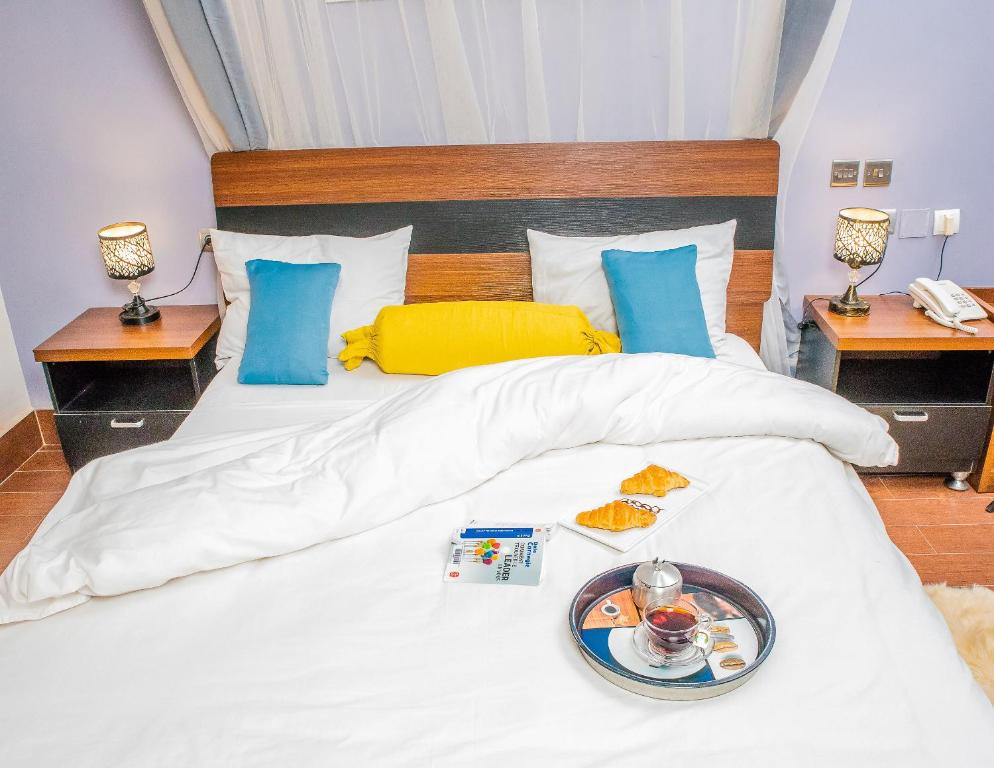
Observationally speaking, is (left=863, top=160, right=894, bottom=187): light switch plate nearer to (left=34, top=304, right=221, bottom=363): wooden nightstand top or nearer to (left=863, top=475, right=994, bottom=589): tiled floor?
(left=863, top=475, right=994, bottom=589): tiled floor

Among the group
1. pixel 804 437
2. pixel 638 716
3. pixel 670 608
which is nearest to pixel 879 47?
pixel 804 437

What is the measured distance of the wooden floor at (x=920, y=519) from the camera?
7.86 feet

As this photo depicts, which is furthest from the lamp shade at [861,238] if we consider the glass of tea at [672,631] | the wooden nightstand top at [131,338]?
the wooden nightstand top at [131,338]

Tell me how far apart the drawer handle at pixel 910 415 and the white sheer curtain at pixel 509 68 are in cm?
101

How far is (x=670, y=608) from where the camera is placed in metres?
1.42

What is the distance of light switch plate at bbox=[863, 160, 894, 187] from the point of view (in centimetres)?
283

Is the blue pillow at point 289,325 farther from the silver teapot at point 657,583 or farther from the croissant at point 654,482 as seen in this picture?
the silver teapot at point 657,583

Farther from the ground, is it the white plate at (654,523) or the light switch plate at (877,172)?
the light switch plate at (877,172)

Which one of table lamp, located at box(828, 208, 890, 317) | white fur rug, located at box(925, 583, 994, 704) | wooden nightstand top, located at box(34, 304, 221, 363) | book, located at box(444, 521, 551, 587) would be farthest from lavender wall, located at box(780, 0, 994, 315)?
wooden nightstand top, located at box(34, 304, 221, 363)

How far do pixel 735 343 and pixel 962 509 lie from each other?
872 mm

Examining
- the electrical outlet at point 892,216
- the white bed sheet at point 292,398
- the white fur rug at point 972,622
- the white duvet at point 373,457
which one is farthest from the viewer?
the electrical outlet at point 892,216

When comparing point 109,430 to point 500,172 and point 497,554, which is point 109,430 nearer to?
point 500,172

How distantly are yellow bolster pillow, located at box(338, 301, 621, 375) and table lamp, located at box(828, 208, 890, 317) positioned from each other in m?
0.84

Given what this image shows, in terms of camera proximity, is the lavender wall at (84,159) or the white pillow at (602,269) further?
the lavender wall at (84,159)
